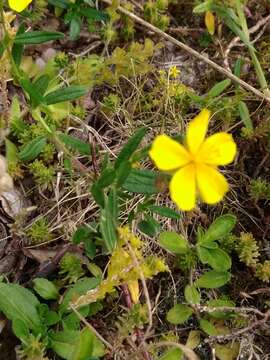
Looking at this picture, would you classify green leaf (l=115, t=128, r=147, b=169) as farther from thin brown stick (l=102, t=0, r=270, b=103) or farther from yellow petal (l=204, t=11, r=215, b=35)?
yellow petal (l=204, t=11, r=215, b=35)

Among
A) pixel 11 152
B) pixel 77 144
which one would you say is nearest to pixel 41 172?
pixel 11 152

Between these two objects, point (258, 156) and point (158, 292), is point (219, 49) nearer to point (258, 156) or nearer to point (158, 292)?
point (258, 156)

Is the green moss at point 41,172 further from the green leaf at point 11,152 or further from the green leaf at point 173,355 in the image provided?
the green leaf at point 173,355

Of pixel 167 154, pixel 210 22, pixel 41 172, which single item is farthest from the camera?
pixel 210 22

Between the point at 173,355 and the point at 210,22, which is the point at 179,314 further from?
the point at 210,22

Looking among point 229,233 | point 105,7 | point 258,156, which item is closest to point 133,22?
point 105,7

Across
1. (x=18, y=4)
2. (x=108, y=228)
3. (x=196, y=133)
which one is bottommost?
(x=108, y=228)

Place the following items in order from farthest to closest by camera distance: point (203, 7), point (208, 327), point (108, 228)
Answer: point (203, 7) → point (208, 327) → point (108, 228)

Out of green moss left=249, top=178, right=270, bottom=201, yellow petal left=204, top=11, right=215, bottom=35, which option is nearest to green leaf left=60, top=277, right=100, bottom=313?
green moss left=249, top=178, right=270, bottom=201
